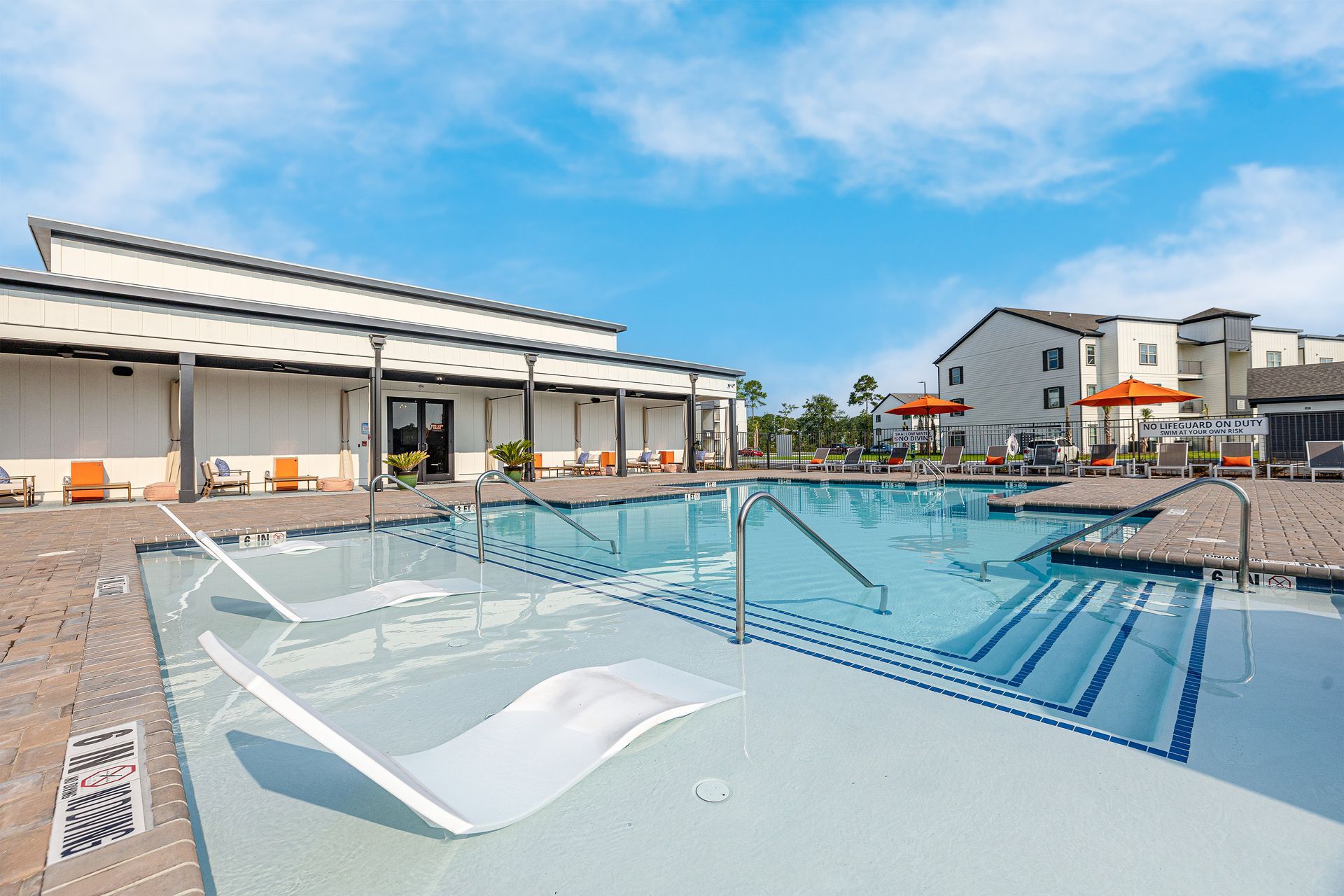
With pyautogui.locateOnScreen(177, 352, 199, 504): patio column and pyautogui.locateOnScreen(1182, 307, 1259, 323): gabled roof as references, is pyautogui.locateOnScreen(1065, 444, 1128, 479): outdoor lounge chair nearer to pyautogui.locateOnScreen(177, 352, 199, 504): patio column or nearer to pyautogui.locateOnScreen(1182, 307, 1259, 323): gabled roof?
pyautogui.locateOnScreen(177, 352, 199, 504): patio column

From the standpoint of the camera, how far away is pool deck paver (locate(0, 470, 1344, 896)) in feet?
4.71

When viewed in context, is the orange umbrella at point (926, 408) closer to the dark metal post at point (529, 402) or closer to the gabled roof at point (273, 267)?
the dark metal post at point (529, 402)

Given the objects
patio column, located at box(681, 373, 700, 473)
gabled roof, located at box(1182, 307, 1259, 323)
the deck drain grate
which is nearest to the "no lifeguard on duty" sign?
the deck drain grate

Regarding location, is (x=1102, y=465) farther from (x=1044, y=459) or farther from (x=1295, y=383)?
(x=1295, y=383)

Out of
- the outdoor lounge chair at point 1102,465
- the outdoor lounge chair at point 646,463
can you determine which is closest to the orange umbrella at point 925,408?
the outdoor lounge chair at point 1102,465

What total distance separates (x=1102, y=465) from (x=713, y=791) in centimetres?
1750

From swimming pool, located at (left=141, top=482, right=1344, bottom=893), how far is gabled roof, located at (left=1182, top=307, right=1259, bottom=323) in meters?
36.5

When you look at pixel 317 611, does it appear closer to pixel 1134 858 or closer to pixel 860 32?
pixel 1134 858

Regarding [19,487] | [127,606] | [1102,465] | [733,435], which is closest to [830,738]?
[127,606]

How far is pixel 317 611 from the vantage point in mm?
4480

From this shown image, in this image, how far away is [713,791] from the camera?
2.21 meters

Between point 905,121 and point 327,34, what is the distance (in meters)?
13.9

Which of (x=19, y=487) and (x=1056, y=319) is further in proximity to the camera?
(x=1056, y=319)

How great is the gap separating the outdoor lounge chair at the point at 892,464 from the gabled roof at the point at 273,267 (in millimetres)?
11366
